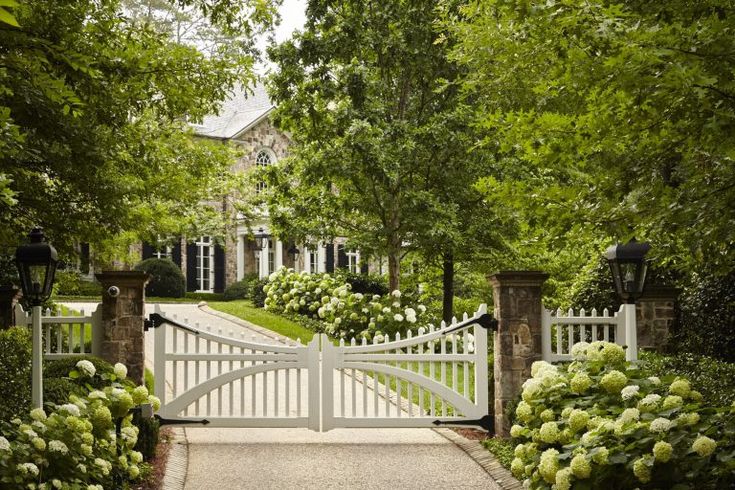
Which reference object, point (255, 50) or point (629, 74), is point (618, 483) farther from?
point (255, 50)

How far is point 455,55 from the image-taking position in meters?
13.2

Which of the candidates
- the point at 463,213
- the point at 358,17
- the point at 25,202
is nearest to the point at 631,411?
the point at 25,202

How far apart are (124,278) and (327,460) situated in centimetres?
272

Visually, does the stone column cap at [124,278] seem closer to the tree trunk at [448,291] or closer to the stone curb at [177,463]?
the stone curb at [177,463]

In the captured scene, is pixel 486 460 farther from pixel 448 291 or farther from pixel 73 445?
pixel 448 291

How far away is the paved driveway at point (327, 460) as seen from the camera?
735cm

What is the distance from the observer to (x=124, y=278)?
29.0 ft

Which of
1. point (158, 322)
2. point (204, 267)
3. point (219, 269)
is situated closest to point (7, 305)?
point (158, 322)

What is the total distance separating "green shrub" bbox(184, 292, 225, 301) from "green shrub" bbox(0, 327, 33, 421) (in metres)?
19.7

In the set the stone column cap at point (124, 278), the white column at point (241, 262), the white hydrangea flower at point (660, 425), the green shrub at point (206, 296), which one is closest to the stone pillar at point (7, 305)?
the stone column cap at point (124, 278)

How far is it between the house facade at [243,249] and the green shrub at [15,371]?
61.3ft

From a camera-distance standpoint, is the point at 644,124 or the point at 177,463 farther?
the point at 177,463

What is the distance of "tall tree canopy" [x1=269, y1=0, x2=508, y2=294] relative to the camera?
50.9ft

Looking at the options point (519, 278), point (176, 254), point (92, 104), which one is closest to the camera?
point (92, 104)
